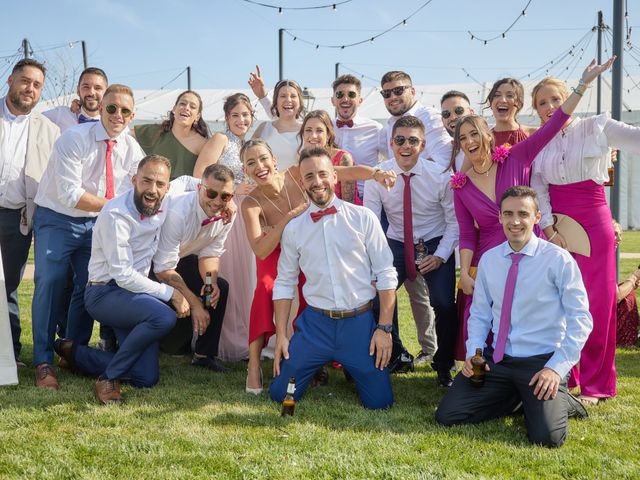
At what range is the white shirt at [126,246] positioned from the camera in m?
5.23

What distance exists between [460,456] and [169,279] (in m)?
2.87

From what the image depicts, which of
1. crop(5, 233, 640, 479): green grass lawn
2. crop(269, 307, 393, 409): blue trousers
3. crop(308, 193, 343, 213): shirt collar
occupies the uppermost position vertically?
crop(308, 193, 343, 213): shirt collar

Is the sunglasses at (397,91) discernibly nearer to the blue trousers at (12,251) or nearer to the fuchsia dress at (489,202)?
the fuchsia dress at (489,202)

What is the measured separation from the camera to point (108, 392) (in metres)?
5.04

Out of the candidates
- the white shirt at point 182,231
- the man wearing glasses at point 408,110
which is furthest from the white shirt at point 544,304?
the white shirt at point 182,231

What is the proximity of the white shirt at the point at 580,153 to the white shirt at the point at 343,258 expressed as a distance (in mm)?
1290

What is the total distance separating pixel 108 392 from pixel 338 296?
1799 millimetres

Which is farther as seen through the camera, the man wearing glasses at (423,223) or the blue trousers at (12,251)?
the blue trousers at (12,251)

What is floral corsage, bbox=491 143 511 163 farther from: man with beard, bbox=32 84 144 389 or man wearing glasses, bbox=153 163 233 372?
man with beard, bbox=32 84 144 389

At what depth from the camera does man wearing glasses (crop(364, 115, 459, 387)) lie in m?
5.66

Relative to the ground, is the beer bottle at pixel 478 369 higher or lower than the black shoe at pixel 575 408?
higher

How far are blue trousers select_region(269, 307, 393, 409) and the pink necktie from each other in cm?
87

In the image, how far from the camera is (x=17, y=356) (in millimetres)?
6367

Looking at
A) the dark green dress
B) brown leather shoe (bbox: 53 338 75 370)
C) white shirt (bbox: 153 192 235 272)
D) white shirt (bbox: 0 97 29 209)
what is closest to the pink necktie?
white shirt (bbox: 153 192 235 272)
